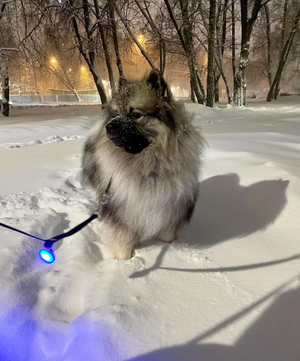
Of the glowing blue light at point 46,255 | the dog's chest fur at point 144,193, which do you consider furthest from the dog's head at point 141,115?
the glowing blue light at point 46,255

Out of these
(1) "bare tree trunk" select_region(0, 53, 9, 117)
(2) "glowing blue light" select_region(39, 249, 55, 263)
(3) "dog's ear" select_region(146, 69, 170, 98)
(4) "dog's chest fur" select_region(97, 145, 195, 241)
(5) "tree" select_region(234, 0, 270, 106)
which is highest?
(5) "tree" select_region(234, 0, 270, 106)

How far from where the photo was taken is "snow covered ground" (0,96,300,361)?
3.92 ft

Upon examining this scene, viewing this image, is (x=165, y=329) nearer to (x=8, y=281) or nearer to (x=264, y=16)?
(x=8, y=281)

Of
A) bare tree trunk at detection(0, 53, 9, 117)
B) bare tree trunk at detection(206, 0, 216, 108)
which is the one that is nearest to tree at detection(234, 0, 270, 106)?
bare tree trunk at detection(206, 0, 216, 108)

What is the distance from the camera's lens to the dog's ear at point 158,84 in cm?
187

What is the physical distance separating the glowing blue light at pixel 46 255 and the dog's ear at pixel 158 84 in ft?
4.56

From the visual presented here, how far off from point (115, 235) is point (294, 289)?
1.25m

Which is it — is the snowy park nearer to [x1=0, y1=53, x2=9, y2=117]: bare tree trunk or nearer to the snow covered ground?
the snow covered ground

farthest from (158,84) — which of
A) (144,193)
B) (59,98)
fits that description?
(59,98)

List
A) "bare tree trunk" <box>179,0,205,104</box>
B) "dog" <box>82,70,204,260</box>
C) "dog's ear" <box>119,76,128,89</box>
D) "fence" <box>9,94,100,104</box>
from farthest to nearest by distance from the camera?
1. "fence" <box>9,94,100,104</box>
2. "bare tree trunk" <box>179,0,205,104</box>
3. "dog's ear" <box>119,76,128,89</box>
4. "dog" <box>82,70,204,260</box>

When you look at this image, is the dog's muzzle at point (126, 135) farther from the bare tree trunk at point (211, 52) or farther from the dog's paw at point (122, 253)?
the bare tree trunk at point (211, 52)

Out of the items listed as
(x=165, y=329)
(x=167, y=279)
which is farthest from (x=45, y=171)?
(x=165, y=329)

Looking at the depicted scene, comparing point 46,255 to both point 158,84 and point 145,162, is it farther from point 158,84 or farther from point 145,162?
point 158,84

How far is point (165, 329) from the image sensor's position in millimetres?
1286
